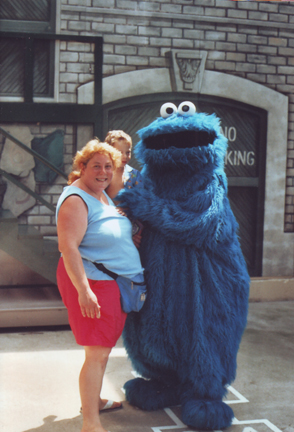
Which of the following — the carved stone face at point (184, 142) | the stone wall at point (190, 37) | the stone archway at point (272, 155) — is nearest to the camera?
the carved stone face at point (184, 142)

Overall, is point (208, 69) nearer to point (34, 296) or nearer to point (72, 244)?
point (34, 296)

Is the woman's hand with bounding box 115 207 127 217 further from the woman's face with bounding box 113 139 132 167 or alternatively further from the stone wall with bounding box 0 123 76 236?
the stone wall with bounding box 0 123 76 236

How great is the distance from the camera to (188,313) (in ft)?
8.81

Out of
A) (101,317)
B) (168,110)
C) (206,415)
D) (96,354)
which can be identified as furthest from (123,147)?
(206,415)

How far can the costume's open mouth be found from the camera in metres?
2.74

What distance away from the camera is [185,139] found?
274cm

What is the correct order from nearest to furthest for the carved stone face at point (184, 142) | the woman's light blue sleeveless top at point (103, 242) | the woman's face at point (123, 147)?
the woman's light blue sleeveless top at point (103, 242), the carved stone face at point (184, 142), the woman's face at point (123, 147)

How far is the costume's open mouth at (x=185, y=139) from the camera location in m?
2.74

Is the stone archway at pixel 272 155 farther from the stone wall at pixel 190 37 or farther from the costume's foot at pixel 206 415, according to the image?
the costume's foot at pixel 206 415

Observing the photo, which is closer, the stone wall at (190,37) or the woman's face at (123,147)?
the woman's face at (123,147)

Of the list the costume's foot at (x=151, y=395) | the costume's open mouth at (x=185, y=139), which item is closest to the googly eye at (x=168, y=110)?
the costume's open mouth at (x=185, y=139)

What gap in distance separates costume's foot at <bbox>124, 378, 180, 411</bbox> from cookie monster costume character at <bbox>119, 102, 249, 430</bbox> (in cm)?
13

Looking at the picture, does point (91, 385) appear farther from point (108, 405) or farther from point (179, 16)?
point (179, 16)

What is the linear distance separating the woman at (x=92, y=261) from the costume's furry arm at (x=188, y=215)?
0.46ft
